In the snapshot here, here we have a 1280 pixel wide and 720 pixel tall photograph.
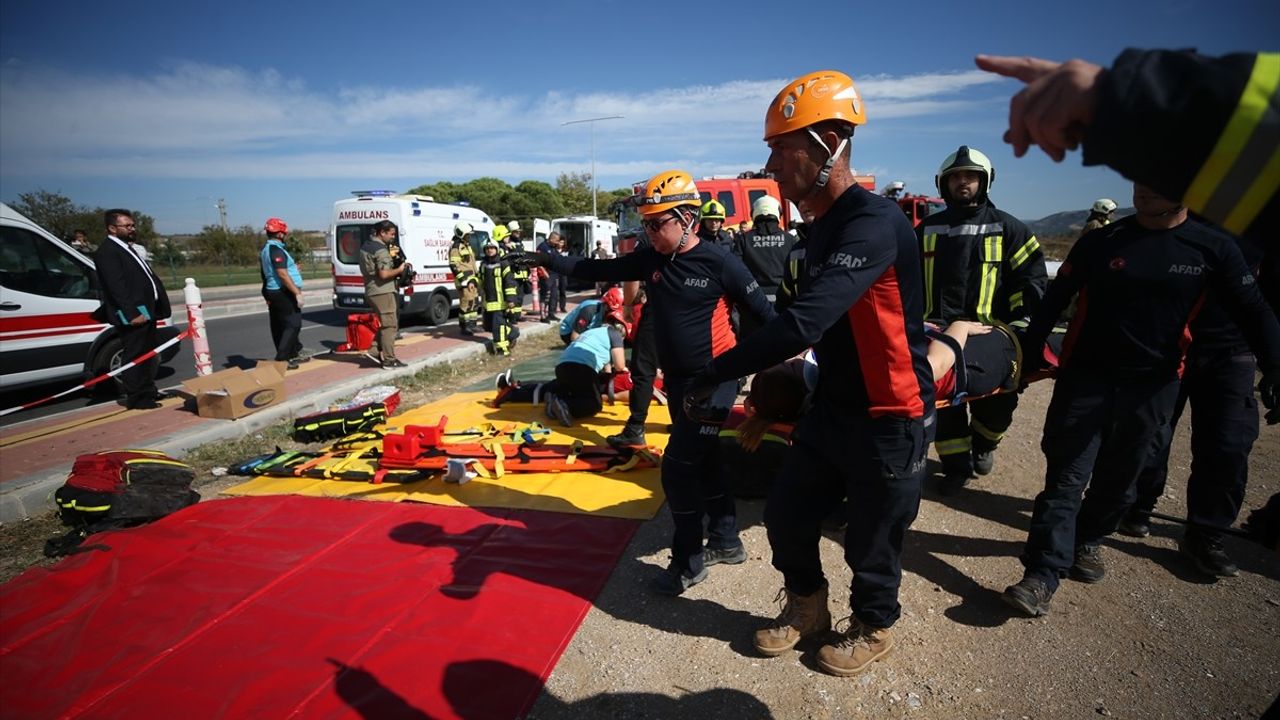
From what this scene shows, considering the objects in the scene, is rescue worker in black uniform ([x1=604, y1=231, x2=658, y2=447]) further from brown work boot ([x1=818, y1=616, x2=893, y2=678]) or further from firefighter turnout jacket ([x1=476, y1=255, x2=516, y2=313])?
firefighter turnout jacket ([x1=476, y1=255, x2=516, y2=313])

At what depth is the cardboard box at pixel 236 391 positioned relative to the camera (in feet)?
19.3

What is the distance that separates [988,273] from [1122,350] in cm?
134

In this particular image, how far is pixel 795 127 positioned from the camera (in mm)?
2051

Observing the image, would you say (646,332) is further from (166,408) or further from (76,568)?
(166,408)

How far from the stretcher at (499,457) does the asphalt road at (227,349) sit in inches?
203

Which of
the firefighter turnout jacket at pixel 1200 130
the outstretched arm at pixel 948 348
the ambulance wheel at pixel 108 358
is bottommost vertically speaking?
the ambulance wheel at pixel 108 358

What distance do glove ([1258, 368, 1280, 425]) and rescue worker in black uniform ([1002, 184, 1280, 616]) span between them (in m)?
0.02

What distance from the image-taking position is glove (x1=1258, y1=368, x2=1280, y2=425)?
307cm

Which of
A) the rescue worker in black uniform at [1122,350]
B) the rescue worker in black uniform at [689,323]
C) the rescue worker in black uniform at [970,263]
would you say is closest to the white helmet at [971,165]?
the rescue worker in black uniform at [970,263]

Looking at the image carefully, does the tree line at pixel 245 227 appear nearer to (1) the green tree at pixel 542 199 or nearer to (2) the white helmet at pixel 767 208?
(1) the green tree at pixel 542 199

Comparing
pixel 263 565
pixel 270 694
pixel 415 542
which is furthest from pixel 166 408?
pixel 270 694

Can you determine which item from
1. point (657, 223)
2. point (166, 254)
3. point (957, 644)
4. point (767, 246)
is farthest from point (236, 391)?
point (166, 254)

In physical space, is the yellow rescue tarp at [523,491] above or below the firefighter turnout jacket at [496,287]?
below

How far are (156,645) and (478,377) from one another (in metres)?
6.06
